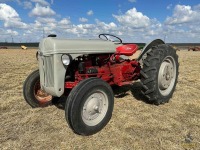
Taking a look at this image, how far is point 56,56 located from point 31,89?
1565mm

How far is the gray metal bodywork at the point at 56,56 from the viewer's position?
177 inches

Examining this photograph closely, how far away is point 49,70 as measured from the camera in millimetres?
4727

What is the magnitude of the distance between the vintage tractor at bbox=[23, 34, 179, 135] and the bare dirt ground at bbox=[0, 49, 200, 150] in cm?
A: 27

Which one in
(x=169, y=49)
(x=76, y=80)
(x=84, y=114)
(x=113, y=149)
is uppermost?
(x=169, y=49)

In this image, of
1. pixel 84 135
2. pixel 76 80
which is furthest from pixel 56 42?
pixel 84 135

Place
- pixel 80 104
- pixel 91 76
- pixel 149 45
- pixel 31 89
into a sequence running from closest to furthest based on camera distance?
1. pixel 80 104
2. pixel 91 76
3. pixel 31 89
4. pixel 149 45

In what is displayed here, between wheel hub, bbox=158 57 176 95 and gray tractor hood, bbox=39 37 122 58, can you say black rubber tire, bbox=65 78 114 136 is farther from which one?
wheel hub, bbox=158 57 176 95

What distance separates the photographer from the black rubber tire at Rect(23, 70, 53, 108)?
564cm

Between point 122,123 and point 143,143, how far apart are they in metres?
0.88

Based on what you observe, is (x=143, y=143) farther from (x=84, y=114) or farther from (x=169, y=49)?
(x=169, y=49)

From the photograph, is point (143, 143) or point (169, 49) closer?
point (143, 143)

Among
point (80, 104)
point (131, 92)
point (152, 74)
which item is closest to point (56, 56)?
point (80, 104)

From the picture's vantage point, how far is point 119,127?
15.6ft

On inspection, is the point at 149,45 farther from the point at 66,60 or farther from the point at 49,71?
the point at 49,71
